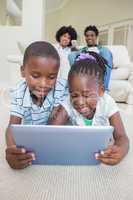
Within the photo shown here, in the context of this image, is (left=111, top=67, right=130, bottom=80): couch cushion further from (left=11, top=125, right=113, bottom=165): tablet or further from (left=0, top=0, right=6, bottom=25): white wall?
(left=11, top=125, right=113, bottom=165): tablet

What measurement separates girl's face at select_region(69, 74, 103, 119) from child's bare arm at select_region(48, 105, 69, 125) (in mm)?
63

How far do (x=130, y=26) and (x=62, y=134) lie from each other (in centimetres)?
592

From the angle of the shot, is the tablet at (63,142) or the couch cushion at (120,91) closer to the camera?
the tablet at (63,142)

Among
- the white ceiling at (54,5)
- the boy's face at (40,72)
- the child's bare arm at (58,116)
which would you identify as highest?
the white ceiling at (54,5)

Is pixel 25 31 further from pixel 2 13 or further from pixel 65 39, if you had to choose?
pixel 65 39

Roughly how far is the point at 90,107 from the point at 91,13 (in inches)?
232

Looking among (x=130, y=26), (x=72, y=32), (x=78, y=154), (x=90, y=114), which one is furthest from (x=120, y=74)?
(x=130, y=26)

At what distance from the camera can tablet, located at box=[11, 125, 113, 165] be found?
72 cm

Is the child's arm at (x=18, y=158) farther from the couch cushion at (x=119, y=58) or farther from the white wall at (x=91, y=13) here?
the white wall at (x=91, y=13)

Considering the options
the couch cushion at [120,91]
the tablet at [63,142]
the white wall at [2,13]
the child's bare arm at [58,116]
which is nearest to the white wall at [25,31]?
the white wall at [2,13]

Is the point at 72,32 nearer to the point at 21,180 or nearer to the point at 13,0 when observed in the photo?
the point at 13,0

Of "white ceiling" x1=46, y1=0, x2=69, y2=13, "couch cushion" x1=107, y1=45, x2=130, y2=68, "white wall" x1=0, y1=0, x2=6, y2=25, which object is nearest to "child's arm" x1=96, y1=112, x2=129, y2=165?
"couch cushion" x1=107, y1=45, x2=130, y2=68

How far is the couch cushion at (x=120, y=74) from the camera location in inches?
132

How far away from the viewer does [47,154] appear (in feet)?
2.64
